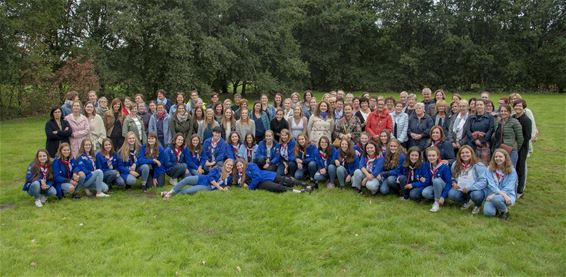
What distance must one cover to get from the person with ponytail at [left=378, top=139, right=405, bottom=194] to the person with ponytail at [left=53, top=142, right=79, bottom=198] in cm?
563

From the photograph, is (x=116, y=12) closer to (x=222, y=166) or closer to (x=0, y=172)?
(x=0, y=172)

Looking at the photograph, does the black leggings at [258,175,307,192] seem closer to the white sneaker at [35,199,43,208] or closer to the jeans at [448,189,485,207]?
the jeans at [448,189,485,207]

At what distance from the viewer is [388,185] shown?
7.95 meters

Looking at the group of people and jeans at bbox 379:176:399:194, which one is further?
jeans at bbox 379:176:399:194

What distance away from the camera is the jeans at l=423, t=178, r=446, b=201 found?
7.16 m

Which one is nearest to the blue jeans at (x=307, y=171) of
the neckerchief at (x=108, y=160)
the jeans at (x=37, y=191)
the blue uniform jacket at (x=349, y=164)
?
the blue uniform jacket at (x=349, y=164)

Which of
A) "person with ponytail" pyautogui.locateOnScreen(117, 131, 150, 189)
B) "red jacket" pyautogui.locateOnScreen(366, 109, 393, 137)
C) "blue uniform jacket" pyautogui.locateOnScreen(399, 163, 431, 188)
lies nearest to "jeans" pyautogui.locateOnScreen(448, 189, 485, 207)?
"blue uniform jacket" pyautogui.locateOnScreen(399, 163, 431, 188)

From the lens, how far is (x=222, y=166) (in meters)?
8.73

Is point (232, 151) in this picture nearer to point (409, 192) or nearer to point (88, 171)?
point (88, 171)

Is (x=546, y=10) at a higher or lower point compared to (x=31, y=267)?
higher

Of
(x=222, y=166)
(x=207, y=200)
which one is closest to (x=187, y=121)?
(x=222, y=166)

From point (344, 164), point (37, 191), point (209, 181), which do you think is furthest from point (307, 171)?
point (37, 191)

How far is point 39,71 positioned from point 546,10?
4018 centimetres

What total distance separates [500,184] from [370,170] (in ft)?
7.27
